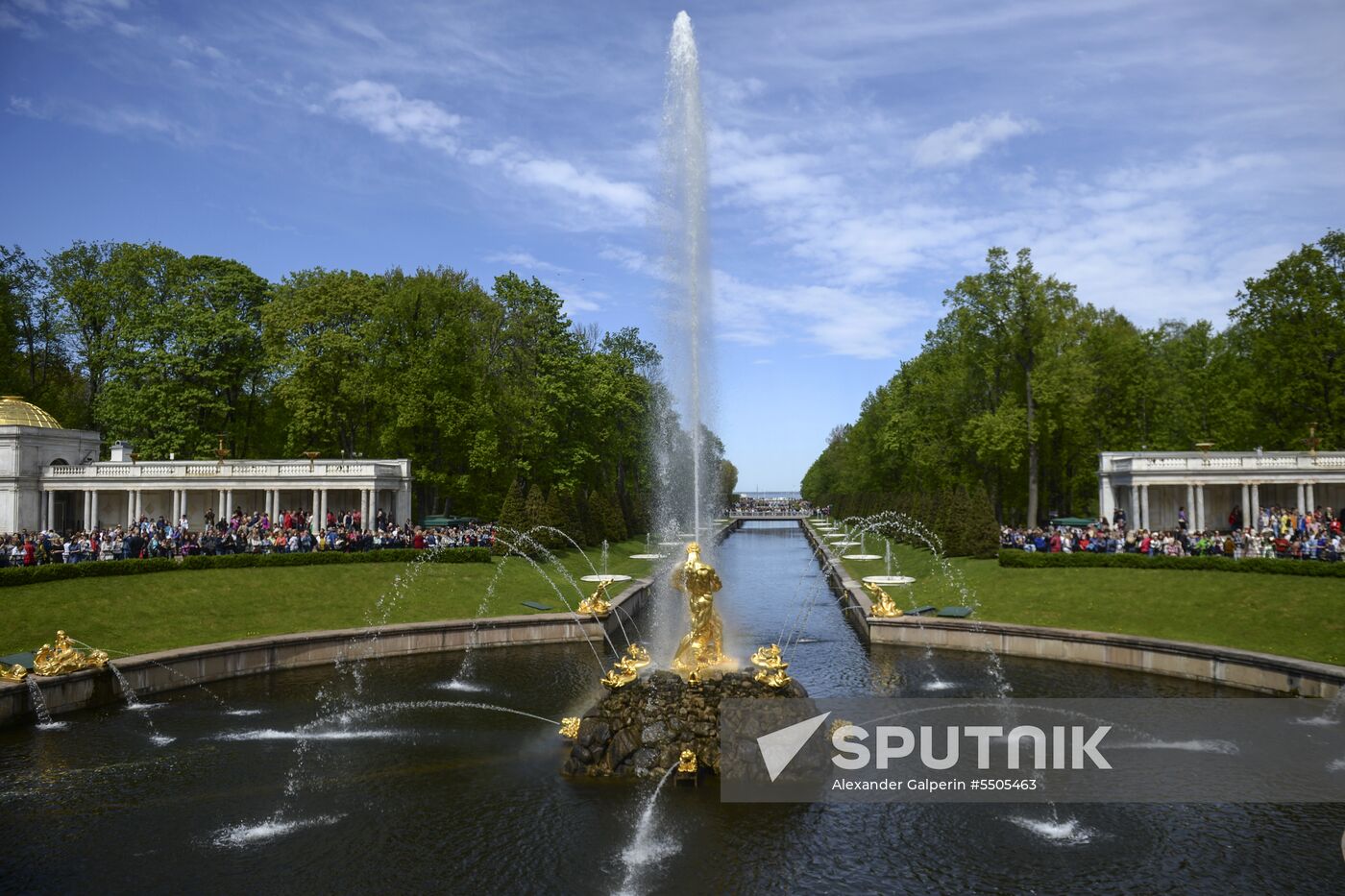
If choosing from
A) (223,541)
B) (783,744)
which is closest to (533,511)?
(223,541)

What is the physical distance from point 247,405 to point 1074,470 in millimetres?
62971

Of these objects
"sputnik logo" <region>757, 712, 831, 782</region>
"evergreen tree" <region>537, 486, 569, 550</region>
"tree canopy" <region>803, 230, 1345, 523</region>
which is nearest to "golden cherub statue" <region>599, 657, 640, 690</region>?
"sputnik logo" <region>757, 712, 831, 782</region>

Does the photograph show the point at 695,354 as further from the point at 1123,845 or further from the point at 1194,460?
the point at 1194,460

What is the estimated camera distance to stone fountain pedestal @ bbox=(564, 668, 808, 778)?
17.4 metres

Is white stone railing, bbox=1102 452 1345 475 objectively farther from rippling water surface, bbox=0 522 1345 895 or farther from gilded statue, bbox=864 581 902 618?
rippling water surface, bbox=0 522 1345 895

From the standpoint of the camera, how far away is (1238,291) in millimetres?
54719

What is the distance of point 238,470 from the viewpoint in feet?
177

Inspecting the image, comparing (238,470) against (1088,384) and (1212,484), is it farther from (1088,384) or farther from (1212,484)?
(1212,484)

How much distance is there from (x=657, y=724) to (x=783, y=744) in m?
2.51

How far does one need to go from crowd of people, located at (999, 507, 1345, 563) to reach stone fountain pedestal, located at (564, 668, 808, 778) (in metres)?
26.2

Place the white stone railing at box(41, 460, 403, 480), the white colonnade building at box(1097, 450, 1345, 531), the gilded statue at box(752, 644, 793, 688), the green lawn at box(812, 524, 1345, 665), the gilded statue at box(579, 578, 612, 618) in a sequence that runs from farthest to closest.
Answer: the white stone railing at box(41, 460, 403, 480) → the white colonnade building at box(1097, 450, 1345, 531) → the gilded statue at box(579, 578, 612, 618) → the green lawn at box(812, 524, 1345, 665) → the gilded statue at box(752, 644, 793, 688)

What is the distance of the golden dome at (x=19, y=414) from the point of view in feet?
165

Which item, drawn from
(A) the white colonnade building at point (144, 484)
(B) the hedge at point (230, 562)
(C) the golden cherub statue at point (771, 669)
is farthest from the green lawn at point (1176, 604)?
(A) the white colonnade building at point (144, 484)

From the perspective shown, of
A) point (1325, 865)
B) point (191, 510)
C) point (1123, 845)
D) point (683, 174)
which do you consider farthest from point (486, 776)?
point (191, 510)
